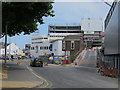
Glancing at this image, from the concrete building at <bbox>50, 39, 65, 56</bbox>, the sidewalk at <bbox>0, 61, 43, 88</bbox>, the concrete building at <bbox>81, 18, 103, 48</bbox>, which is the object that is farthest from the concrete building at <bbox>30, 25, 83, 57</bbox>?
the sidewalk at <bbox>0, 61, 43, 88</bbox>

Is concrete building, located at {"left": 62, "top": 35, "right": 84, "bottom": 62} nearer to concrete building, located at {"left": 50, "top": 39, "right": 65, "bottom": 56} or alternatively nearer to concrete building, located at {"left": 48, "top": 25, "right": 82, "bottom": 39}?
concrete building, located at {"left": 50, "top": 39, "right": 65, "bottom": 56}

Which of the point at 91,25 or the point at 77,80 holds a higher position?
the point at 91,25

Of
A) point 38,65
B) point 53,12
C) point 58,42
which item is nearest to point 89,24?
point 58,42

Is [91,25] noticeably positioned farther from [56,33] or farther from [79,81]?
[79,81]

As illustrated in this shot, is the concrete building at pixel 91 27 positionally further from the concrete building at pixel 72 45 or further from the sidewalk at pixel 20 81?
the sidewalk at pixel 20 81

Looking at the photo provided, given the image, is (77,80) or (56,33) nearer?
(77,80)

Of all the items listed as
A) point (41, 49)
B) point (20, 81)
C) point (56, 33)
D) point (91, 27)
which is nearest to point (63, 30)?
point (56, 33)

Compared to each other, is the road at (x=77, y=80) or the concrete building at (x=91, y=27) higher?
the concrete building at (x=91, y=27)

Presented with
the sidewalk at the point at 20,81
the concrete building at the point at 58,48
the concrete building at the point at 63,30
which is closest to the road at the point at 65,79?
the sidewalk at the point at 20,81

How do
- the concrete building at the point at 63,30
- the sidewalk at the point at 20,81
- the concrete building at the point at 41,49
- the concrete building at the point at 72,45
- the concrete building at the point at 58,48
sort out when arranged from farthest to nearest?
the concrete building at the point at 63,30 < the concrete building at the point at 41,49 < the concrete building at the point at 58,48 < the concrete building at the point at 72,45 < the sidewalk at the point at 20,81

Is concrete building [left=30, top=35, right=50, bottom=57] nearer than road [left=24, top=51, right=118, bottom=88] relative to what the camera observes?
No

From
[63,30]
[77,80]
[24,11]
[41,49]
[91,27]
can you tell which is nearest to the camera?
[77,80]

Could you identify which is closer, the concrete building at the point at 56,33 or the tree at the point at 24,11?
the tree at the point at 24,11

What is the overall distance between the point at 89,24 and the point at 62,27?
23.3 meters
